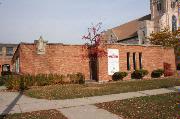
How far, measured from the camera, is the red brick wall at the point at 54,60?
854 inches

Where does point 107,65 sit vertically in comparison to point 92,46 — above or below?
below

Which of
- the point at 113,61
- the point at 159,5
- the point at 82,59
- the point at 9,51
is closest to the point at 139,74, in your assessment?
the point at 113,61

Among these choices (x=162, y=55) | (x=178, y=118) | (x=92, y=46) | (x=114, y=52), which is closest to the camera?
(x=178, y=118)

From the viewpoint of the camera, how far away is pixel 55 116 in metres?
7.75

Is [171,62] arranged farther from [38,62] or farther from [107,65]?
[38,62]

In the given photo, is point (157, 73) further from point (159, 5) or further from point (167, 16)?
point (159, 5)

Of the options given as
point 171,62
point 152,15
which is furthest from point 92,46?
point 152,15

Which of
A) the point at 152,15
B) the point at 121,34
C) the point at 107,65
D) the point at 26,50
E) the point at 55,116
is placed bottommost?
the point at 55,116

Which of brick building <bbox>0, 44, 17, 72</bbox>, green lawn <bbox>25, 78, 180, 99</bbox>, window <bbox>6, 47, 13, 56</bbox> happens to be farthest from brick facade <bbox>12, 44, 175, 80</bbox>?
window <bbox>6, 47, 13, 56</bbox>

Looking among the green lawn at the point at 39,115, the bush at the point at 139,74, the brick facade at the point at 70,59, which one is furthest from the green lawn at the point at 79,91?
the bush at the point at 139,74

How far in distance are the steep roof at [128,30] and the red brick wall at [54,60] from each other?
45.7 meters

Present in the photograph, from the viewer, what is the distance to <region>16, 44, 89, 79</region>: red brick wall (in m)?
21.7

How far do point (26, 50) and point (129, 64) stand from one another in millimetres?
12211

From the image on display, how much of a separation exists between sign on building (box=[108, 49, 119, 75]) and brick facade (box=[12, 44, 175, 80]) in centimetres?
42
